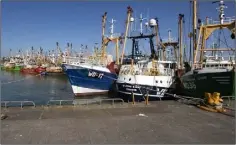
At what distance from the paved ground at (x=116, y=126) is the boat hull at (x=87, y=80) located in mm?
19511

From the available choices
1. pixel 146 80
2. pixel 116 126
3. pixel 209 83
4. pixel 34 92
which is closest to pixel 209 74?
pixel 209 83

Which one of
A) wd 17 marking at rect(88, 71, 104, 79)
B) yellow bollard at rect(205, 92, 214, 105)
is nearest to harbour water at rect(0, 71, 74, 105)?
wd 17 marking at rect(88, 71, 104, 79)

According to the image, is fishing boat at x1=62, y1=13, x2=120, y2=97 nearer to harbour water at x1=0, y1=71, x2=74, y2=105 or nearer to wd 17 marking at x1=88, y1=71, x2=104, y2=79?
wd 17 marking at x1=88, y1=71, x2=104, y2=79

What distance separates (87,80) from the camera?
34.4m

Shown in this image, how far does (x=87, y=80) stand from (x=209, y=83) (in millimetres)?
17641

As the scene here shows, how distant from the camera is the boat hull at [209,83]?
20.9 meters

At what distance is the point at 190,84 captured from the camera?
24406mm

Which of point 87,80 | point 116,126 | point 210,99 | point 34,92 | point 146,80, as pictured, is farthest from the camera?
point 34,92

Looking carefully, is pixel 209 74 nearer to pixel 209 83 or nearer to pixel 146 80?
pixel 209 83

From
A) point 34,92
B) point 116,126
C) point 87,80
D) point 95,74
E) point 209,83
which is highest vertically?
point 95,74

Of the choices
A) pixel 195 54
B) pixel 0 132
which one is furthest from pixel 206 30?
pixel 0 132

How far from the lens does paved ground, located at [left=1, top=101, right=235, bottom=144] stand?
901 centimetres

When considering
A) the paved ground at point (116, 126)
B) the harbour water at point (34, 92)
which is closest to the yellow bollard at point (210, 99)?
the paved ground at point (116, 126)

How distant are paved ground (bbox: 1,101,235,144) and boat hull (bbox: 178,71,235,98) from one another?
25.6 ft
